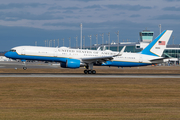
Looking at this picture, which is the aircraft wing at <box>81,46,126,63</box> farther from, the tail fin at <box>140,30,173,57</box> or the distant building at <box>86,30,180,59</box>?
the distant building at <box>86,30,180,59</box>

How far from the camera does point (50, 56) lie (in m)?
45.2

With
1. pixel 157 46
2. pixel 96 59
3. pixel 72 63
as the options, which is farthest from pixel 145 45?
pixel 72 63

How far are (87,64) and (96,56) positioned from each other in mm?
2240

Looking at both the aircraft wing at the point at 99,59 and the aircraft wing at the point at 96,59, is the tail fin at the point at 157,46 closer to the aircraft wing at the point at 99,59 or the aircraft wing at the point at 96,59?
the aircraft wing at the point at 99,59

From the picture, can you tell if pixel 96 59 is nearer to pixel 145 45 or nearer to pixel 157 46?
pixel 157 46
